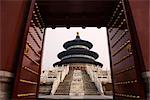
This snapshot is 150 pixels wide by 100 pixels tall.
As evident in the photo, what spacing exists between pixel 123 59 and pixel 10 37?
6.89 ft

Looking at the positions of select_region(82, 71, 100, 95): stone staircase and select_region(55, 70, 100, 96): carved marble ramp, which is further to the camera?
select_region(82, 71, 100, 95): stone staircase

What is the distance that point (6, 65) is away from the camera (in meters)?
3.13

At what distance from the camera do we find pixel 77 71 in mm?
16875

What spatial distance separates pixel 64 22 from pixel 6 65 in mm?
Answer: 2631

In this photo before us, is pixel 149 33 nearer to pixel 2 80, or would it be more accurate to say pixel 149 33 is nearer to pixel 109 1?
pixel 109 1

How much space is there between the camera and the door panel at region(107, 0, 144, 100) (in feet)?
10.4

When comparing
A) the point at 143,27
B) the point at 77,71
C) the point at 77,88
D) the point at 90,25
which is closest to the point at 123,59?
the point at 143,27

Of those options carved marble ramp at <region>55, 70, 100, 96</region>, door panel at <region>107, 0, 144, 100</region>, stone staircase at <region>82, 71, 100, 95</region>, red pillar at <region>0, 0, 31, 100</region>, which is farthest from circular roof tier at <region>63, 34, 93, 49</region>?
red pillar at <region>0, 0, 31, 100</region>

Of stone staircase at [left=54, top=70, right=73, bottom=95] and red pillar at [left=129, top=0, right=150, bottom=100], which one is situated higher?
red pillar at [left=129, top=0, right=150, bottom=100]

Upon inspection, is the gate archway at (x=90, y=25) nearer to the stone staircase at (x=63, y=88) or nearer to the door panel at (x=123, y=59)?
the door panel at (x=123, y=59)

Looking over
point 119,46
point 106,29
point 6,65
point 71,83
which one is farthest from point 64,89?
point 6,65

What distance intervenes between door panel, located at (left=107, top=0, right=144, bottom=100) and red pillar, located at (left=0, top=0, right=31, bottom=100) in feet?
5.70

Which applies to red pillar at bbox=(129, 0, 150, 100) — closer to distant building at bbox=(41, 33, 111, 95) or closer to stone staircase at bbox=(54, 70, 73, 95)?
distant building at bbox=(41, 33, 111, 95)

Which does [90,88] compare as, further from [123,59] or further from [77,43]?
[77,43]
